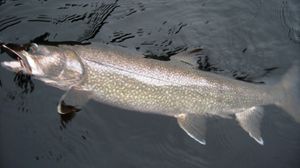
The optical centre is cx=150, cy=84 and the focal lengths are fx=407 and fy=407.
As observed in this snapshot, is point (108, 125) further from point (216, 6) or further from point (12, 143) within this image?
point (216, 6)

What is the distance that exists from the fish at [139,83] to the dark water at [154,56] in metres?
0.33

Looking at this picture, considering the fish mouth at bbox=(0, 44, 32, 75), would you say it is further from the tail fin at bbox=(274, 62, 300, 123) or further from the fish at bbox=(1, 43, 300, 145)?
the tail fin at bbox=(274, 62, 300, 123)

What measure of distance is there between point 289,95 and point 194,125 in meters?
1.53

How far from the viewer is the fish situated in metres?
4.89

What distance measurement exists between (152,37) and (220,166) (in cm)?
231

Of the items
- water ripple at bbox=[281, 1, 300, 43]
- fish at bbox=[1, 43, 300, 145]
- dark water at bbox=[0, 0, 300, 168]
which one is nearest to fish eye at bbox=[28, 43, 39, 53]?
fish at bbox=[1, 43, 300, 145]

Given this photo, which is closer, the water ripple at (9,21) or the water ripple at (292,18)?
the water ripple at (9,21)

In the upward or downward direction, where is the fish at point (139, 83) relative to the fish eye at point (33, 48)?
downward

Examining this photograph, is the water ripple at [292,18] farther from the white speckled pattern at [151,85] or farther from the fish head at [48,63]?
the fish head at [48,63]

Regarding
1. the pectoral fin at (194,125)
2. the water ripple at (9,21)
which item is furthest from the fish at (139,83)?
the water ripple at (9,21)

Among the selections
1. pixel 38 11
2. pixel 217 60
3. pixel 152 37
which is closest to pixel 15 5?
pixel 38 11

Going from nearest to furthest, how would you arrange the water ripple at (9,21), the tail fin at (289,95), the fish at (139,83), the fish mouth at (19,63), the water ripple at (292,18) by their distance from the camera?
1. the fish mouth at (19,63)
2. the fish at (139,83)
3. the tail fin at (289,95)
4. the water ripple at (9,21)
5. the water ripple at (292,18)

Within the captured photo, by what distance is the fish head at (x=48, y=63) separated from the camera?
476 cm

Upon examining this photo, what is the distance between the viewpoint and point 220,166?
5355 mm
